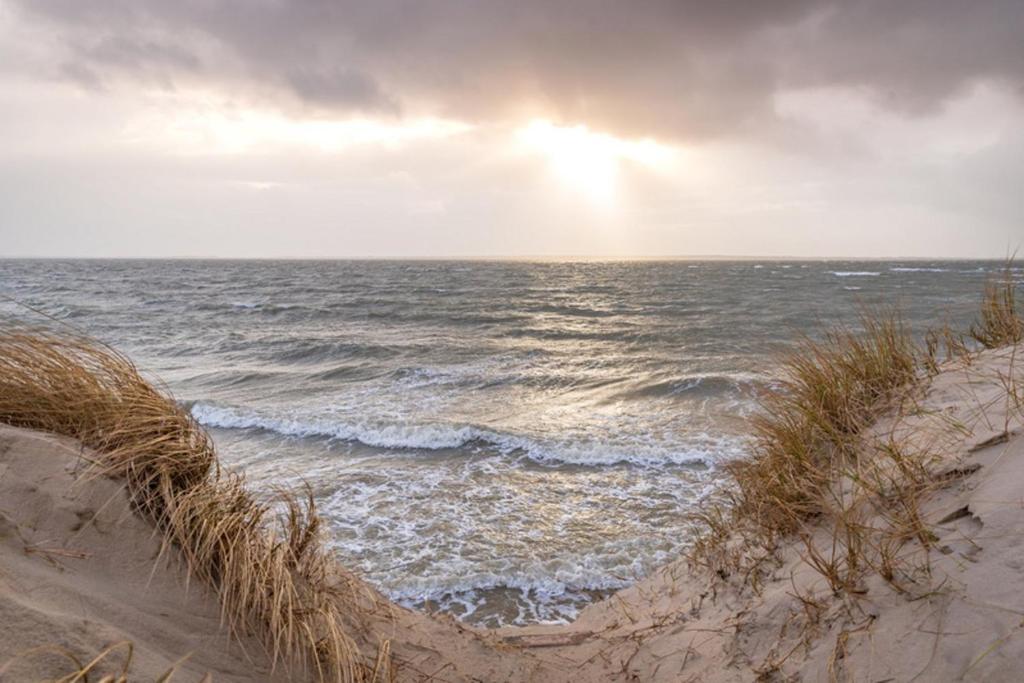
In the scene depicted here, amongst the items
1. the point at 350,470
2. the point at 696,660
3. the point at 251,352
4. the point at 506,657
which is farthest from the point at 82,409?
the point at 251,352

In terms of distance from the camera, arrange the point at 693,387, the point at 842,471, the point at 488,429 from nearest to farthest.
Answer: the point at 842,471 → the point at 488,429 → the point at 693,387

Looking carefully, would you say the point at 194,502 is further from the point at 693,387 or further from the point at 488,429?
the point at 693,387

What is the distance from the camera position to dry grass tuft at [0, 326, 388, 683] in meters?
2.46

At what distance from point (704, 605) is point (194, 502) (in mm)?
2971

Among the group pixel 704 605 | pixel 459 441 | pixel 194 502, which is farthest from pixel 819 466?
pixel 459 441

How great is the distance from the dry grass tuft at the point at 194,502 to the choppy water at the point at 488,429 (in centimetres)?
159

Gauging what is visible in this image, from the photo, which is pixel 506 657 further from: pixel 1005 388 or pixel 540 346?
pixel 540 346

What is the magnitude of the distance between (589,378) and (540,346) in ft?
16.6

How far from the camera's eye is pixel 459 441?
9.09 metres

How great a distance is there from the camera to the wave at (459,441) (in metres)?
8.18

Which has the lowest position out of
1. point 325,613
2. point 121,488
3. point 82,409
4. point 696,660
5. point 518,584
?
point 518,584

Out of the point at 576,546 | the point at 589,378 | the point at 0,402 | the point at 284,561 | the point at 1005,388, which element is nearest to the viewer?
the point at 284,561

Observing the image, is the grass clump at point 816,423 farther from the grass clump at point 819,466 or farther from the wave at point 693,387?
the wave at point 693,387

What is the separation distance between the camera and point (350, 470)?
7.89 metres
